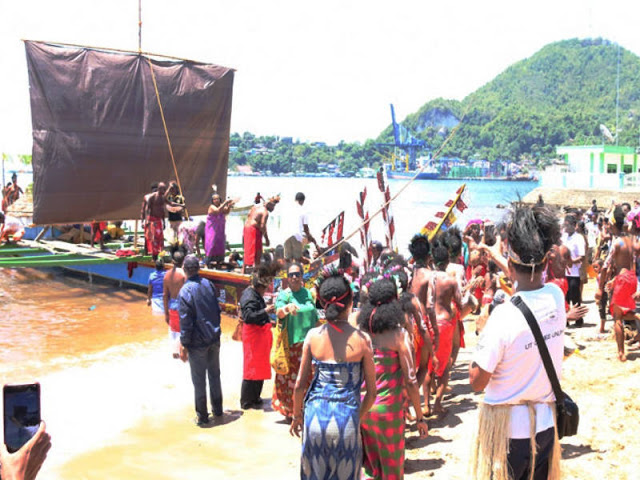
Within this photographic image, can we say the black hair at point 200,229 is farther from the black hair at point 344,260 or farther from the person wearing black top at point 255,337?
the person wearing black top at point 255,337

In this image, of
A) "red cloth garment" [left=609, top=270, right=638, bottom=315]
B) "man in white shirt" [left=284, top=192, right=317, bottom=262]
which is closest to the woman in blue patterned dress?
"red cloth garment" [left=609, top=270, right=638, bottom=315]

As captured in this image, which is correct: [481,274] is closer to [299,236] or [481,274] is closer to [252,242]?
[299,236]

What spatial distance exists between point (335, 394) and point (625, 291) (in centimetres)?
488

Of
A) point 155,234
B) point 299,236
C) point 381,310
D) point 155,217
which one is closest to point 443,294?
point 381,310

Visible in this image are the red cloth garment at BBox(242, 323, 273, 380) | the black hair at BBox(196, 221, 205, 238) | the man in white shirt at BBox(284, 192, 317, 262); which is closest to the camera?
the red cloth garment at BBox(242, 323, 273, 380)

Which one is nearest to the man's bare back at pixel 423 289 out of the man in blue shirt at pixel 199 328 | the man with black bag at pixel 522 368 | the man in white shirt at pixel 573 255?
the man in blue shirt at pixel 199 328

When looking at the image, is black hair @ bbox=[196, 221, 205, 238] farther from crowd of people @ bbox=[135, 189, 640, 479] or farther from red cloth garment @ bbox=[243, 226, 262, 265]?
crowd of people @ bbox=[135, 189, 640, 479]

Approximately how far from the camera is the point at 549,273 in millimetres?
8477

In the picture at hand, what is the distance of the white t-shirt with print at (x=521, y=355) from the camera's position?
2.92 meters

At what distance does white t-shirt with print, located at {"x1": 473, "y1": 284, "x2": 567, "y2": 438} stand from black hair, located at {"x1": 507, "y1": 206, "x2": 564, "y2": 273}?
6.4 inches

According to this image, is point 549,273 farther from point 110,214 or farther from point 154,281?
point 110,214

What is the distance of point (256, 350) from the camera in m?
6.81

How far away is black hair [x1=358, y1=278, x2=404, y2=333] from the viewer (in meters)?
4.29

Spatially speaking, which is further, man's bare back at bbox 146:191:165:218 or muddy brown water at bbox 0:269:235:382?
man's bare back at bbox 146:191:165:218
